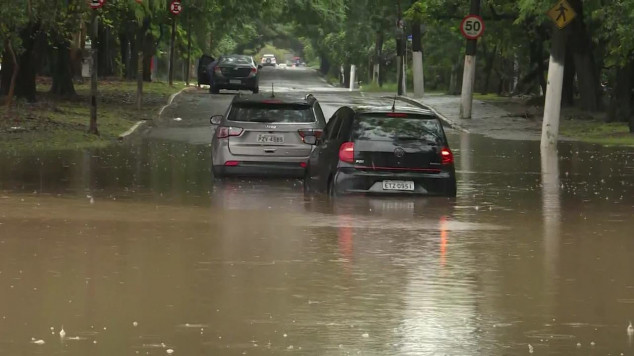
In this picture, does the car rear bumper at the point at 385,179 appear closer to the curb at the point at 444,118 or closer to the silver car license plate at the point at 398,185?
the silver car license plate at the point at 398,185

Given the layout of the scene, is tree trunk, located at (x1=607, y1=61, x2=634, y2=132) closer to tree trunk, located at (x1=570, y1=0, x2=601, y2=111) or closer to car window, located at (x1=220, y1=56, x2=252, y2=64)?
tree trunk, located at (x1=570, y1=0, x2=601, y2=111)

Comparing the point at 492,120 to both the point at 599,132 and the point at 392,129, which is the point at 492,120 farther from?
the point at 392,129

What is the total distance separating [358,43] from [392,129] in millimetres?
70438

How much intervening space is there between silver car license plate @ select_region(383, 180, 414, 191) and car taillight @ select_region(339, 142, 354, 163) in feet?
1.87

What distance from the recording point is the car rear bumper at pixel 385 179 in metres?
17.9

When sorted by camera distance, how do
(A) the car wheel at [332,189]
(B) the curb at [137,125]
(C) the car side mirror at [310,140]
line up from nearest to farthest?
1. (A) the car wheel at [332,189]
2. (C) the car side mirror at [310,140]
3. (B) the curb at [137,125]

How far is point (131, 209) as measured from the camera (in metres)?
16.7

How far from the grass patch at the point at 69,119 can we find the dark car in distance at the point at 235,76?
348cm

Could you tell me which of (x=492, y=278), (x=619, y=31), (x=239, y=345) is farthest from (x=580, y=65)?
(x=239, y=345)

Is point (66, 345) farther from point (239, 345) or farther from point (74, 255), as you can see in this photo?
point (74, 255)

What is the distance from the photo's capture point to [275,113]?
70.3 ft

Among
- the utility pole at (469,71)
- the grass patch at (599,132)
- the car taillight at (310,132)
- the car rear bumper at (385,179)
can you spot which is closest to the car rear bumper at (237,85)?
the utility pole at (469,71)

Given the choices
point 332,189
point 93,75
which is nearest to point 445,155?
point 332,189

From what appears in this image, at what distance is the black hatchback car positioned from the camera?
1783cm
